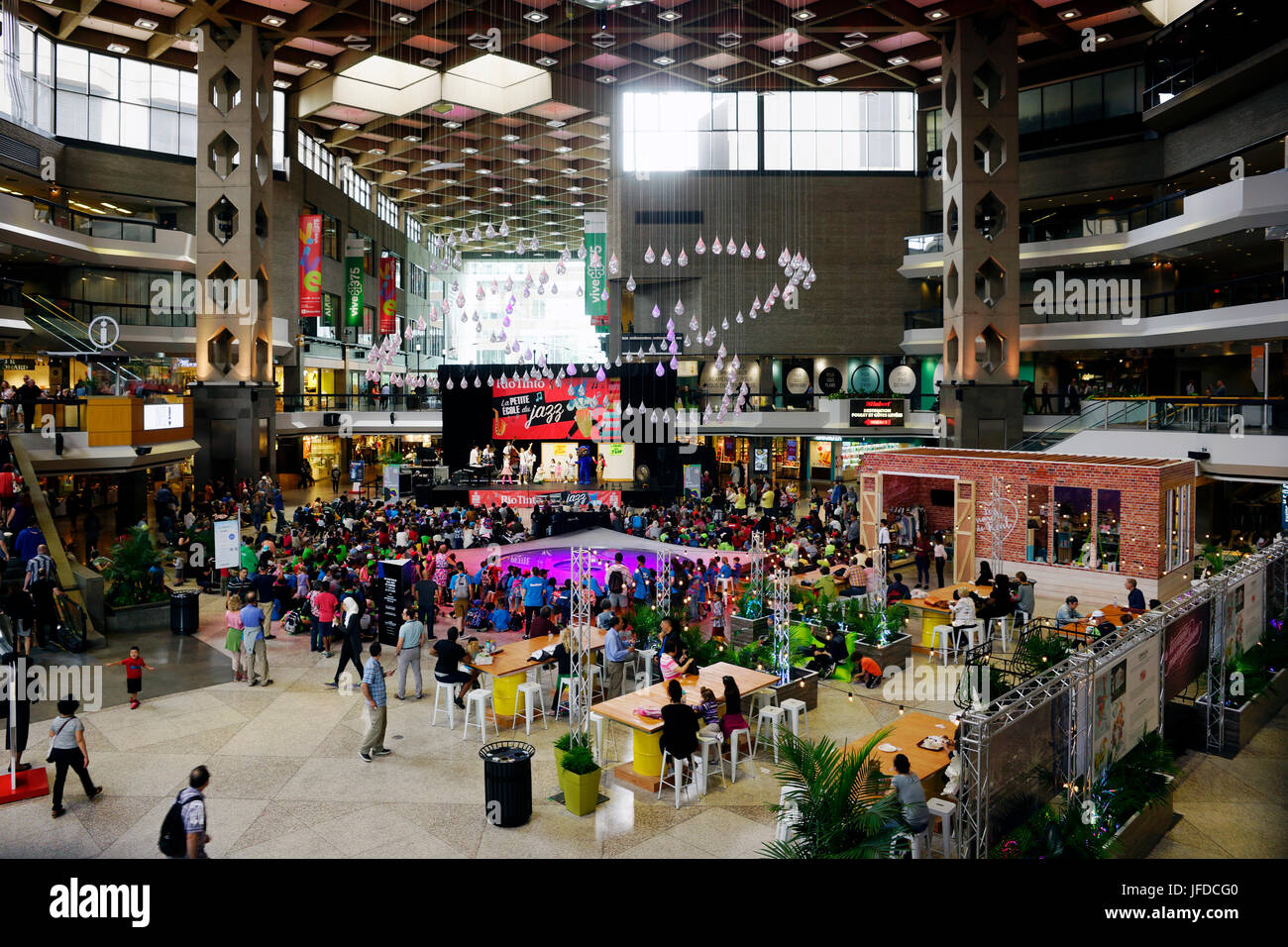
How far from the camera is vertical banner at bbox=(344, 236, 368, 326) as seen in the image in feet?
148

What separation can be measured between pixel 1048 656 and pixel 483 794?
6.61 meters

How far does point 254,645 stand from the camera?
1258cm

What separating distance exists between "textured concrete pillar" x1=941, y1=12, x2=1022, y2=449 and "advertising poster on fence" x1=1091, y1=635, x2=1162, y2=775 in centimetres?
2284

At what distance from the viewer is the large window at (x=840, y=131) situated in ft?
127

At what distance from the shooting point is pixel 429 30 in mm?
31797

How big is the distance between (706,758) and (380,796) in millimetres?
3302

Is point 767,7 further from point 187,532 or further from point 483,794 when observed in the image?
point 483,794

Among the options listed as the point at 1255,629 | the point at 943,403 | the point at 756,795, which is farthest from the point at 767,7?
the point at 756,795

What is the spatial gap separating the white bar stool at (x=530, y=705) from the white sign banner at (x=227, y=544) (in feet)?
25.1

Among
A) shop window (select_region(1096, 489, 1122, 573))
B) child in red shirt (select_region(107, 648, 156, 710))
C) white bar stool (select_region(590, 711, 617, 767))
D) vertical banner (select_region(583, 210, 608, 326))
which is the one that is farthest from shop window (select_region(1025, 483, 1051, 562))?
vertical banner (select_region(583, 210, 608, 326))

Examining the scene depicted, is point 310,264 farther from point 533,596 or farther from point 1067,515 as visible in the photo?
point 1067,515

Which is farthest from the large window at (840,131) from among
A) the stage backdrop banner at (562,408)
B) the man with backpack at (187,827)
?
the man with backpack at (187,827)

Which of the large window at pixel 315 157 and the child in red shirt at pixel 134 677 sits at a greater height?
the large window at pixel 315 157

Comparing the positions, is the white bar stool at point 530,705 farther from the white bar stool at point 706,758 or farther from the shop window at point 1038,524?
the shop window at point 1038,524
